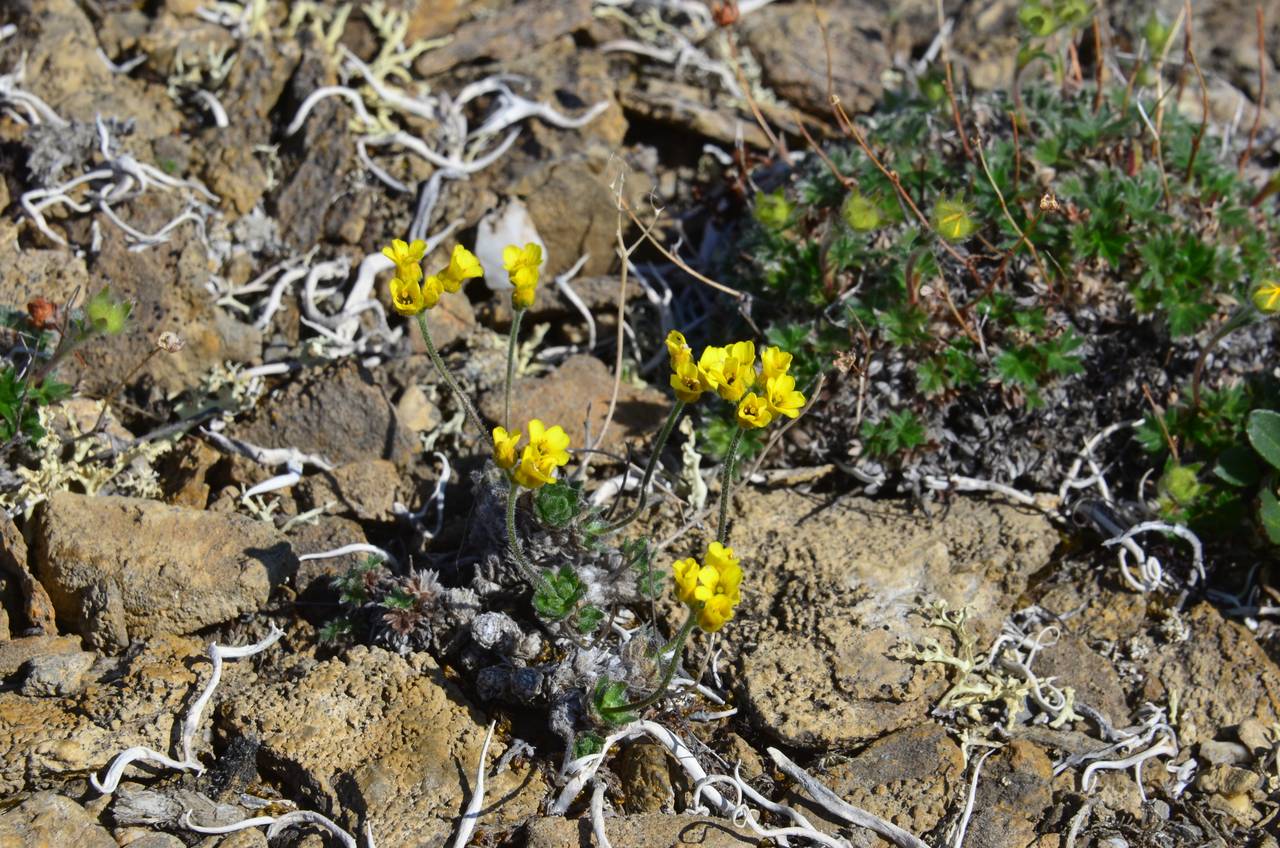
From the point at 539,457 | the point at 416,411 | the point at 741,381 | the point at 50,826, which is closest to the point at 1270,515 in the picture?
the point at 741,381

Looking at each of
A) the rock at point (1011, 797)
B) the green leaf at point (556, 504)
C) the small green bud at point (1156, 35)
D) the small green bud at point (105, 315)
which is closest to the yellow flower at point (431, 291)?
the green leaf at point (556, 504)

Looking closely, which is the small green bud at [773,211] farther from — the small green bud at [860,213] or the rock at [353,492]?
the rock at [353,492]

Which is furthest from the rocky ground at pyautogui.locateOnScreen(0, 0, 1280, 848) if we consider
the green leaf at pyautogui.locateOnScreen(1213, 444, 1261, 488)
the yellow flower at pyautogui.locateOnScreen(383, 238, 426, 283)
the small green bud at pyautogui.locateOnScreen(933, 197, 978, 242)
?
the small green bud at pyautogui.locateOnScreen(933, 197, 978, 242)

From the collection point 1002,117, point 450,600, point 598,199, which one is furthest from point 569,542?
point 1002,117

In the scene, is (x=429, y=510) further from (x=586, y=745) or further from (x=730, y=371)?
(x=730, y=371)

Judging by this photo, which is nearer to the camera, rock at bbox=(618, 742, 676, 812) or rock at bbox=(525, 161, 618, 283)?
rock at bbox=(618, 742, 676, 812)

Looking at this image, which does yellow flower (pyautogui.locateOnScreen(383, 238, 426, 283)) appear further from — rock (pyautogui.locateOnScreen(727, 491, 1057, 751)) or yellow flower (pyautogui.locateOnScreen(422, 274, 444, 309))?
rock (pyautogui.locateOnScreen(727, 491, 1057, 751))
